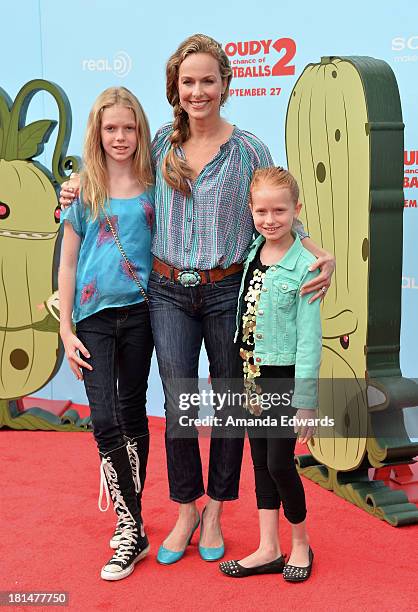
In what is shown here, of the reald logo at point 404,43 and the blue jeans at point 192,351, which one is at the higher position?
the reald logo at point 404,43

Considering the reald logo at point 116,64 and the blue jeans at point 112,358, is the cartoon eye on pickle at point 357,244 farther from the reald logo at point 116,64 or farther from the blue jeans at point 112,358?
the reald logo at point 116,64

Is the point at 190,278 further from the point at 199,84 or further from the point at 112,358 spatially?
the point at 199,84

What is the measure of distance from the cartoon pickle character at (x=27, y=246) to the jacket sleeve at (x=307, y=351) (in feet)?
5.92

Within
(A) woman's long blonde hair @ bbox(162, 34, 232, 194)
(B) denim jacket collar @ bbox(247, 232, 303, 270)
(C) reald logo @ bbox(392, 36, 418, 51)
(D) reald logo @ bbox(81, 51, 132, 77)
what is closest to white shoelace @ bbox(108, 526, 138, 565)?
(B) denim jacket collar @ bbox(247, 232, 303, 270)

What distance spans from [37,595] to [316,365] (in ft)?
3.19

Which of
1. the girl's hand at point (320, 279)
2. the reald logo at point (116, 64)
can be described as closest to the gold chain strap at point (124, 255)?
the girl's hand at point (320, 279)

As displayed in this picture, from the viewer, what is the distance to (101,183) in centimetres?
234

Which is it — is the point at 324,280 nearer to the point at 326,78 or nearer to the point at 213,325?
the point at 213,325

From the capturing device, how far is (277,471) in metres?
2.27

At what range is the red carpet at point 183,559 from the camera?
2.26m

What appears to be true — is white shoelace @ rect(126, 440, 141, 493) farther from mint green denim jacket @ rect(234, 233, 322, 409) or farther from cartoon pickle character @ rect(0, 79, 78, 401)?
cartoon pickle character @ rect(0, 79, 78, 401)

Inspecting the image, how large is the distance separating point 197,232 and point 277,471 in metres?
0.67

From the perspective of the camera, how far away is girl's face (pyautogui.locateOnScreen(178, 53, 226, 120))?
2258 mm

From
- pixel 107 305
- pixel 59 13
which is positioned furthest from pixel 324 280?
pixel 59 13
